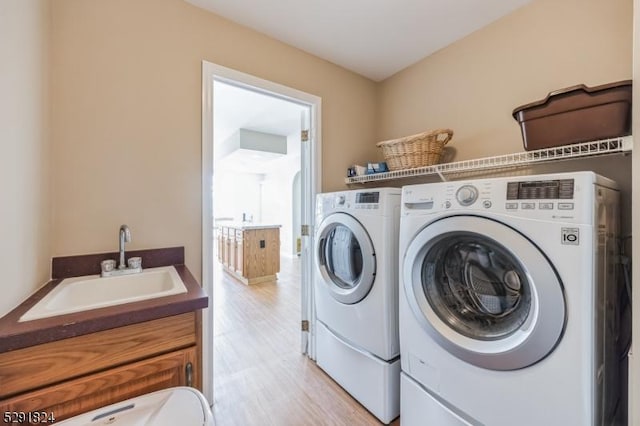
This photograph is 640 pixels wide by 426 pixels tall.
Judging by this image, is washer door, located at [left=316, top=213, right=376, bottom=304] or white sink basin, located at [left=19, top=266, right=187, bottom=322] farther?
washer door, located at [left=316, top=213, right=376, bottom=304]

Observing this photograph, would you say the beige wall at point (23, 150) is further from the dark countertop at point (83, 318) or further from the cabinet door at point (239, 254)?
the cabinet door at point (239, 254)

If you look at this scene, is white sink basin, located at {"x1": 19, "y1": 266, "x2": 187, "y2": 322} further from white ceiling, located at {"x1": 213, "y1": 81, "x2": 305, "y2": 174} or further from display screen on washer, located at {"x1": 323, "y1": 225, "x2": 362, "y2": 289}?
white ceiling, located at {"x1": 213, "y1": 81, "x2": 305, "y2": 174}

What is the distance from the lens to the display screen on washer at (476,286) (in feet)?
3.25

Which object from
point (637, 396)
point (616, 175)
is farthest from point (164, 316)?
point (616, 175)

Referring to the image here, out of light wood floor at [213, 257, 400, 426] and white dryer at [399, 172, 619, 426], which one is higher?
white dryer at [399, 172, 619, 426]

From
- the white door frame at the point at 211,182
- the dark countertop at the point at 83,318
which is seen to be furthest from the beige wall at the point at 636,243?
the white door frame at the point at 211,182

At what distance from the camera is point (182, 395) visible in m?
0.83

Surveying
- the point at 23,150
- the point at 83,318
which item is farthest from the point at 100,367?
the point at 23,150

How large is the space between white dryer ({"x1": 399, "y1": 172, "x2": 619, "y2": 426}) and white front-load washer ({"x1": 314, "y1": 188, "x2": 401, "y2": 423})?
0.14 meters

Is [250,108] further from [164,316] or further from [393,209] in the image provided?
[164,316]

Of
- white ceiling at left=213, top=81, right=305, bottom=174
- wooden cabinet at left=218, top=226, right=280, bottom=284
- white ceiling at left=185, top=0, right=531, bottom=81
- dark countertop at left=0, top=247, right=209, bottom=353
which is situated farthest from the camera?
wooden cabinet at left=218, top=226, right=280, bottom=284

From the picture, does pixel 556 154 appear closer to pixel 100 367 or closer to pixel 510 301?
pixel 510 301

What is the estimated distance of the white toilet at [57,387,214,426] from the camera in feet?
2.43

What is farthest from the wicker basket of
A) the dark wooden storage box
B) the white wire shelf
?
the dark wooden storage box
